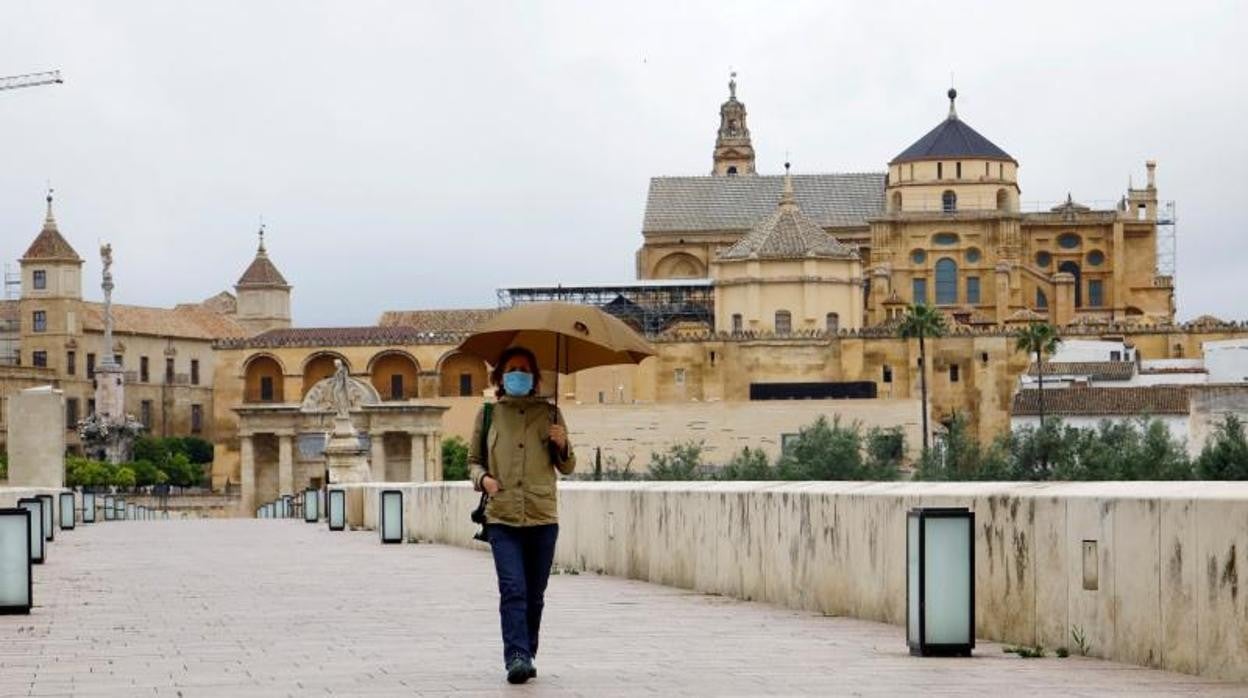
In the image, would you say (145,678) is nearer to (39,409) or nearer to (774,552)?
(774,552)

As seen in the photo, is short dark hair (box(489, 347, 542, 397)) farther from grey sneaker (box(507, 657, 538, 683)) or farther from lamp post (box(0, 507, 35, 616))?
lamp post (box(0, 507, 35, 616))

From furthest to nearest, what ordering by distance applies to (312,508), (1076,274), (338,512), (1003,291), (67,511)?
(1076,274)
(1003,291)
(312,508)
(67,511)
(338,512)

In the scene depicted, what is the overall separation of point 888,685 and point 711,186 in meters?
116

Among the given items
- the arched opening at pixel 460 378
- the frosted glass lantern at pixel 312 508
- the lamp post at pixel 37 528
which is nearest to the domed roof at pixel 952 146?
the arched opening at pixel 460 378

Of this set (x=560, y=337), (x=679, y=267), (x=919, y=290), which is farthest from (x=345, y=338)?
(x=560, y=337)

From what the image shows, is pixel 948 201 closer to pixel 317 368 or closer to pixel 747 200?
pixel 747 200

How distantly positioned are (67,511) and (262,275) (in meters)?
103

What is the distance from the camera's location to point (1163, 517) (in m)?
10.4

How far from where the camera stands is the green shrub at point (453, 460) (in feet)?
317

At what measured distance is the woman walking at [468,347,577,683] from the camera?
1115 centimetres

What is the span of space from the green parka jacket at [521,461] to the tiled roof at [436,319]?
10710 cm

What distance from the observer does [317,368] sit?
113 meters

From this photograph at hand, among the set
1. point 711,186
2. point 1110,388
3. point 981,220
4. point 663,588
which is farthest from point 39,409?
point 711,186

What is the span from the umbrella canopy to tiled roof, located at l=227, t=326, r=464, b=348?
9905cm
